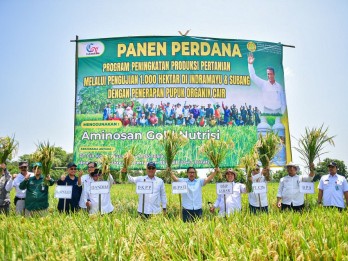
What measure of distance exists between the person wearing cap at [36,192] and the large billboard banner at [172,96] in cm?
435

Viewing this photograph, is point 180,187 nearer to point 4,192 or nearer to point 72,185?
point 72,185

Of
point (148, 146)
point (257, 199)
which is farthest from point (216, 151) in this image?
point (148, 146)

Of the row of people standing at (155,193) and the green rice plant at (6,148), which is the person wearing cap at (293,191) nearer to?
the row of people standing at (155,193)

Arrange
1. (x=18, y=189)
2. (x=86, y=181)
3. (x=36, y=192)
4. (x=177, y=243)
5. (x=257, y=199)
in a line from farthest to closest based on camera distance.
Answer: (x=18, y=189) < (x=257, y=199) < (x=86, y=181) < (x=36, y=192) < (x=177, y=243)

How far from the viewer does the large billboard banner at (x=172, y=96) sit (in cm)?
1196

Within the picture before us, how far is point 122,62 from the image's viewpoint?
12.4 metres

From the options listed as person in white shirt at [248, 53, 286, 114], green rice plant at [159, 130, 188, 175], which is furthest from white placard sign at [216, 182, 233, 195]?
person in white shirt at [248, 53, 286, 114]

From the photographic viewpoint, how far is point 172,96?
12.2 metres

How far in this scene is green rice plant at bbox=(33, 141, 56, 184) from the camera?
296 inches

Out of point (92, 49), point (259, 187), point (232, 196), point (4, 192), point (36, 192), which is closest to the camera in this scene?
point (36, 192)

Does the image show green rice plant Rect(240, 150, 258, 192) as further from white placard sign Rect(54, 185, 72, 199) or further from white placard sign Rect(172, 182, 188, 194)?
white placard sign Rect(54, 185, 72, 199)

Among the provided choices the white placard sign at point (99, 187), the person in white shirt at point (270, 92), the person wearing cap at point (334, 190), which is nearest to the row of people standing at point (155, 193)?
the person wearing cap at point (334, 190)

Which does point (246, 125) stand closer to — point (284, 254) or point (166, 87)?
point (166, 87)

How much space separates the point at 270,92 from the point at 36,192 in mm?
9107
